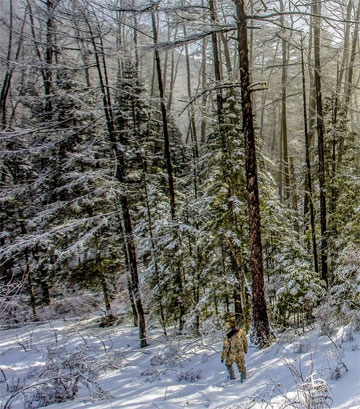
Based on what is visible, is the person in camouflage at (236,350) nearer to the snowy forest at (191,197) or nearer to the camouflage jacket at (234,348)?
the camouflage jacket at (234,348)

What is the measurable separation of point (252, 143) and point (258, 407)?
20.7 ft

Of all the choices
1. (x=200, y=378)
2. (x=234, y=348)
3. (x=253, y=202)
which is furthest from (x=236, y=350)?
(x=253, y=202)

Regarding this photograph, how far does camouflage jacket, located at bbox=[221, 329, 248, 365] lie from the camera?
237 inches

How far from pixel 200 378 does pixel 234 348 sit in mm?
1425

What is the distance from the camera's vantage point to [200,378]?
6684 mm

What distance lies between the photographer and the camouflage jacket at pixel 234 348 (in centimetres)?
602

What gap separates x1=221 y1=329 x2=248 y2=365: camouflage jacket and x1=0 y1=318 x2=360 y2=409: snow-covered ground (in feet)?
1.76

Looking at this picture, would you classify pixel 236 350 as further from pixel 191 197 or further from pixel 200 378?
pixel 191 197

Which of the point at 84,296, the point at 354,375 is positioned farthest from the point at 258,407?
the point at 84,296

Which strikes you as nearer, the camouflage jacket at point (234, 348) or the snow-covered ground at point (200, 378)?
the snow-covered ground at point (200, 378)

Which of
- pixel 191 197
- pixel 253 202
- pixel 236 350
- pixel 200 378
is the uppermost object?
pixel 253 202

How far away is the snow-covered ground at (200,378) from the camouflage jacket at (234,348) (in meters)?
0.54

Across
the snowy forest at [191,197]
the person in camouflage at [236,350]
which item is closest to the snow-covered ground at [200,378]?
the snowy forest at [191,197]

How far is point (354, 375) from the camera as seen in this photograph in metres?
4.95
